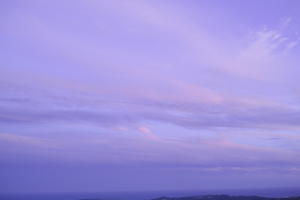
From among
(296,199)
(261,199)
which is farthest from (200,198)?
(296,199)

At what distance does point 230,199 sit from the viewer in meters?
101

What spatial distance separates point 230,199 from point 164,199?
875 inches

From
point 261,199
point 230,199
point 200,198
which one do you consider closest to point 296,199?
point 261,199

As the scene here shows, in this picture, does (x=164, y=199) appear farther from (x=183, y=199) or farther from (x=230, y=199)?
(x=230, y=199)

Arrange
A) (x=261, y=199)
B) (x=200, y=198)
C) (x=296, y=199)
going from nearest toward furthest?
(x=296, y=199) → (x=261, y=199) → (x=200, y=198)

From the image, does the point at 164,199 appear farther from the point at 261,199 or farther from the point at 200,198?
the point at 261,199

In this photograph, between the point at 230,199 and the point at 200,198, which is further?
the point at 200,198

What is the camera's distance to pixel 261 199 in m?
96.3

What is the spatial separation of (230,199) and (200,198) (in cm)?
1066

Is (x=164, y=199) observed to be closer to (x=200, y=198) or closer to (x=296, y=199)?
(x=200, y=198)

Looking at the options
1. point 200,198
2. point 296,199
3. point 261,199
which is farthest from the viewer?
point 200,198

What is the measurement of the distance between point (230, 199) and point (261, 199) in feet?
29.8

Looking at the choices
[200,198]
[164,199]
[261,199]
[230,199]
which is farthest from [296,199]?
[164,199]

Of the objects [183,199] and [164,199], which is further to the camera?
[164,199]
